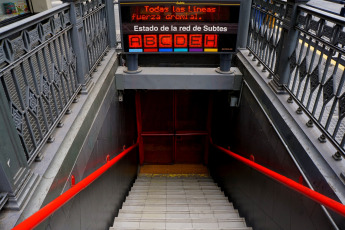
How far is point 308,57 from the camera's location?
3.17 meters

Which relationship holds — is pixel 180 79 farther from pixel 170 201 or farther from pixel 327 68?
pixel 327 68

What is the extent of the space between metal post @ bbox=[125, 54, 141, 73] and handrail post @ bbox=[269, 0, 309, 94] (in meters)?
2.47

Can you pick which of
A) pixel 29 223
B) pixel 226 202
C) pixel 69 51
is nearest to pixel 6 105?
pixel 29 223

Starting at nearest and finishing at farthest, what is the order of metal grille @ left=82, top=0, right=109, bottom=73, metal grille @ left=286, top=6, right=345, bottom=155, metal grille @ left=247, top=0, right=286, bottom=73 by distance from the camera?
metal grille @ left=286, top=6, right=345, bottom=155
metal grille @ left=247, top=0, right=286, bottom=73
metal grille @ left=82, top=0, right=109, bottom=73

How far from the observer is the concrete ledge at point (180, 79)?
4898 mm

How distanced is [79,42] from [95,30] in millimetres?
1043

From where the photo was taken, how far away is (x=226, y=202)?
204 inches

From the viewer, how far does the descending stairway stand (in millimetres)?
3969

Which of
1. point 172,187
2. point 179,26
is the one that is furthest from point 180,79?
point 172,187

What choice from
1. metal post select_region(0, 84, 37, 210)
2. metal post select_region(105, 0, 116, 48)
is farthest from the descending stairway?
metal post select_region(105, 0, 116, 48)

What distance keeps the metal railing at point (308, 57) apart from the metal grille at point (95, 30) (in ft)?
8.60

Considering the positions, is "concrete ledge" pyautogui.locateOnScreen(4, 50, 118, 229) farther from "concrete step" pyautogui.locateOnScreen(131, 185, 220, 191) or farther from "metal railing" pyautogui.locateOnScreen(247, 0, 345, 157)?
"concrete step" pyautogui.locateOnScreen(131, 185, 220, 191)

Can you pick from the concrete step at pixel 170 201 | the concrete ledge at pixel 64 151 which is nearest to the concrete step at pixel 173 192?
the concrete step at pixel 170 201

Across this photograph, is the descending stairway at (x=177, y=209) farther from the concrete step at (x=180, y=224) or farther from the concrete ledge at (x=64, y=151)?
the concrete ledge at (x=64, y=151)
